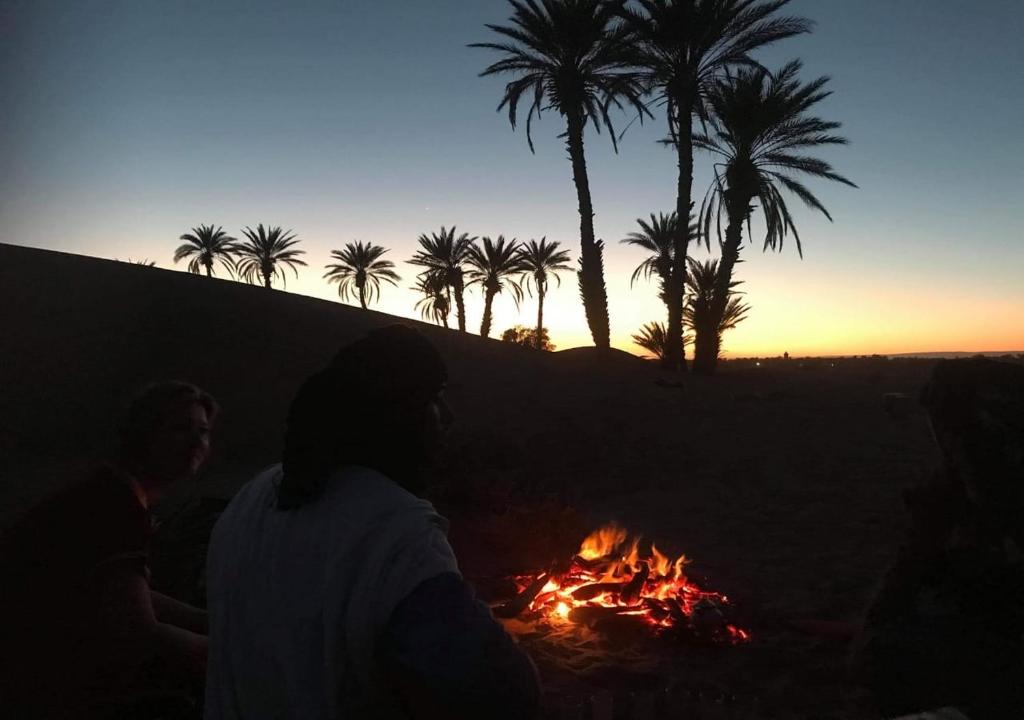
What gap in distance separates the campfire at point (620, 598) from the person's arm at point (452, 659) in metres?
4.44

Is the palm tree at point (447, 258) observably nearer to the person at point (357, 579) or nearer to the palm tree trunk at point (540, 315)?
the palm tree trunk at point (540, 315)

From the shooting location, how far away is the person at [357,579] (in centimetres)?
96

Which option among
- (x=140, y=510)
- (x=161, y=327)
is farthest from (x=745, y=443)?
(x=161, y=327)

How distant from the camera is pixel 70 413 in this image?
13805 mm

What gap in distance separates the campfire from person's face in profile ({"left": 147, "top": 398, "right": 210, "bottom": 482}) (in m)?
3.60

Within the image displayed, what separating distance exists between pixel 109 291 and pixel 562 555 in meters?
18.4

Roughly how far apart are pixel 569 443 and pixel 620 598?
21.5ft

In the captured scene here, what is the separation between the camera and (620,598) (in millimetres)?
5570

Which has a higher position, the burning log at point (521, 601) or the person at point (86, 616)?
the person at point (86, 616)

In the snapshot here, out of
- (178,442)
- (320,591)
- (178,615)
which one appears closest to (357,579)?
(320,591)

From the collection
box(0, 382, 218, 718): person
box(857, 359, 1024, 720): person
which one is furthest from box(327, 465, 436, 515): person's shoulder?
box(857, 359, 1024, 720): person

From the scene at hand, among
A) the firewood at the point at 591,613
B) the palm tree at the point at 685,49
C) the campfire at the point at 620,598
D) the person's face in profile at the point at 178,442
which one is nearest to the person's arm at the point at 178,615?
the person's face in profile at the point at 178,442

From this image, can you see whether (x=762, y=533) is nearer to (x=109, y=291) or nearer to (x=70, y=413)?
(x=70, y=413)

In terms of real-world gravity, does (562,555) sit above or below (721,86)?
below
